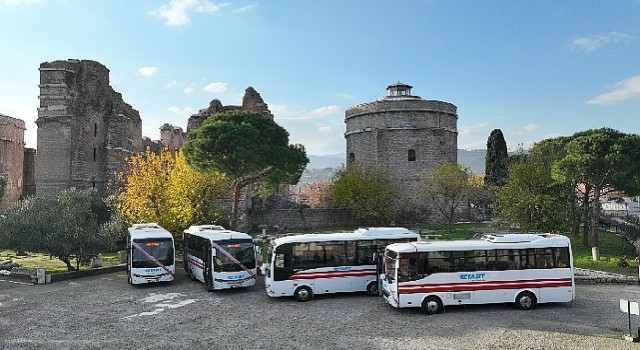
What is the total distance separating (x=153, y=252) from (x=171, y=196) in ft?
24.8

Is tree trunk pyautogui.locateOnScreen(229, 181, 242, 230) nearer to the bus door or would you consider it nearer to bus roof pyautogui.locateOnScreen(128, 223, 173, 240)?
bus roof pyautogui.locateOnScreen(128, 223, 173, 240)

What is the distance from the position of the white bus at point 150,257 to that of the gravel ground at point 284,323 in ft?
4.13

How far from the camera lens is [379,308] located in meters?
15.9

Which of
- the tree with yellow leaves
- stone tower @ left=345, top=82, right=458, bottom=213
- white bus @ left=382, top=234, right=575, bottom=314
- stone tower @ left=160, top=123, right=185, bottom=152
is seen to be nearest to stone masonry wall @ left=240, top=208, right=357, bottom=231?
stone tower @ left=345, top=82, right=458, bottom=213

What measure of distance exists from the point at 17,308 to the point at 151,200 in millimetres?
11608

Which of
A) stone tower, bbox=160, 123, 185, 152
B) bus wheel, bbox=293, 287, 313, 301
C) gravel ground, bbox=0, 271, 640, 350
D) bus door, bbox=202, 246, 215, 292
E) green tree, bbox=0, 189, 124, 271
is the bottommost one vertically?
gravel ground, bbox=0, 271, 640, 350

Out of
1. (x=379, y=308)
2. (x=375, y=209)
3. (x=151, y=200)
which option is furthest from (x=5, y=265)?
(x=375, y=209)

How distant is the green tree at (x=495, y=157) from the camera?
4562 cm

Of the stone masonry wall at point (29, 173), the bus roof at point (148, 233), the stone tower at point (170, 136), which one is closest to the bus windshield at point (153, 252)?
the bus roof at point (148, 233)

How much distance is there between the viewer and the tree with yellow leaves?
26.8 metres

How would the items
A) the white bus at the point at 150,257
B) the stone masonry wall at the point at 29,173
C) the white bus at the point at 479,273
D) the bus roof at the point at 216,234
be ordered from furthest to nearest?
1. the stone masonry wall at the point at 29,173
2. the white bus at the point at 150,257
3. the bus roof at the point at 216,234
4. the white bus at the point at 479,273

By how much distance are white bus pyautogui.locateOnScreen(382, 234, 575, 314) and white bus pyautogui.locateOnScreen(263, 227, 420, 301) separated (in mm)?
1810

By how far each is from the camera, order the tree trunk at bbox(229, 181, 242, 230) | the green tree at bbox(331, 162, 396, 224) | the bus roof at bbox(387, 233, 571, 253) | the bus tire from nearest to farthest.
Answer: the bus roof at bbox(387, 233, 571, 253) < the bus tire < the tree trunk at bbox(229, 181, 242, 230) < the green tree at bbox(331, 162, 396, 224)

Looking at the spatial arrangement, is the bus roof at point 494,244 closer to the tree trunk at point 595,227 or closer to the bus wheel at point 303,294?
the bus wheel at point 303,294
